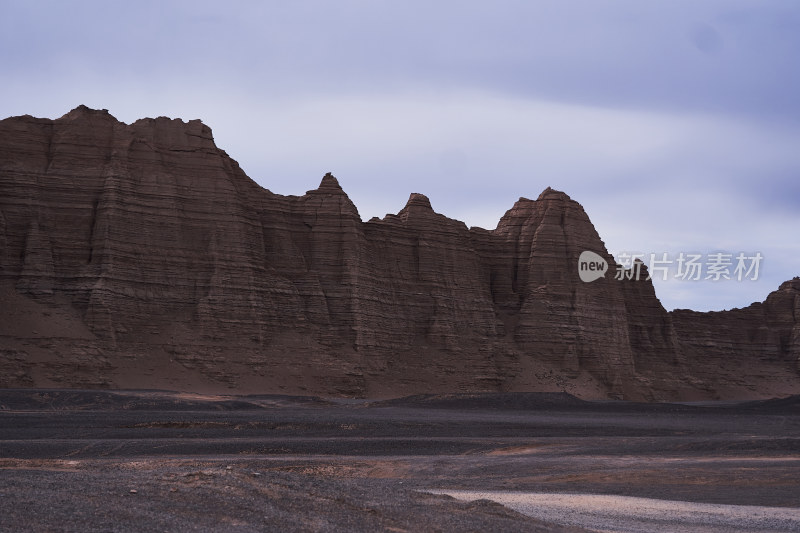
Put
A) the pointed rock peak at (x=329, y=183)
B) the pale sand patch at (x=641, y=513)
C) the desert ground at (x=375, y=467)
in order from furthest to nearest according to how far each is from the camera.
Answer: the pointed rock peak at (x=329, y=183), the pale sand patch at (x=641, y=513), the desert ground at (x=375, y=467)

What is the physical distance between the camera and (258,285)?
74250mm

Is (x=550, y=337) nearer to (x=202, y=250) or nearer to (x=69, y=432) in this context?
(x=202, y=250)

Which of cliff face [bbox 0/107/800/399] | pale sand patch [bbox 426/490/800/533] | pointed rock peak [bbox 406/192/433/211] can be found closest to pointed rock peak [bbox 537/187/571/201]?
cliff face [bbox 0/107/800/399]

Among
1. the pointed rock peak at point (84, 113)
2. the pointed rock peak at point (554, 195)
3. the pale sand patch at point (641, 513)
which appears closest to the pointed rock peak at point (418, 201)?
the pointed rock peak at point (554, 195)

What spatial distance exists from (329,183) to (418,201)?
30.0 ft

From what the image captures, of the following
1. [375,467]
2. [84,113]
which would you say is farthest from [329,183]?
[375,467]

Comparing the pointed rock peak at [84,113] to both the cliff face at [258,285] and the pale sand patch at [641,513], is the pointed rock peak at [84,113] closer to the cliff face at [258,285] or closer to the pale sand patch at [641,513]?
the cliff face at [258,285]

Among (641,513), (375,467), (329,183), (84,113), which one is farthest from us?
(329,183)

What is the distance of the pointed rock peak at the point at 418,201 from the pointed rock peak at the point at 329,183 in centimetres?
791

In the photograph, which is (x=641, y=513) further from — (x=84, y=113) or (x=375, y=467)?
(x=84, y=113)

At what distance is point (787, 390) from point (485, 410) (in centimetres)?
6125

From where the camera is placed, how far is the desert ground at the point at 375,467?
15.0 meters

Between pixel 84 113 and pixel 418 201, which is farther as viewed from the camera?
pixel 418 201

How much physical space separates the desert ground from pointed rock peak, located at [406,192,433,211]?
32613 mm
